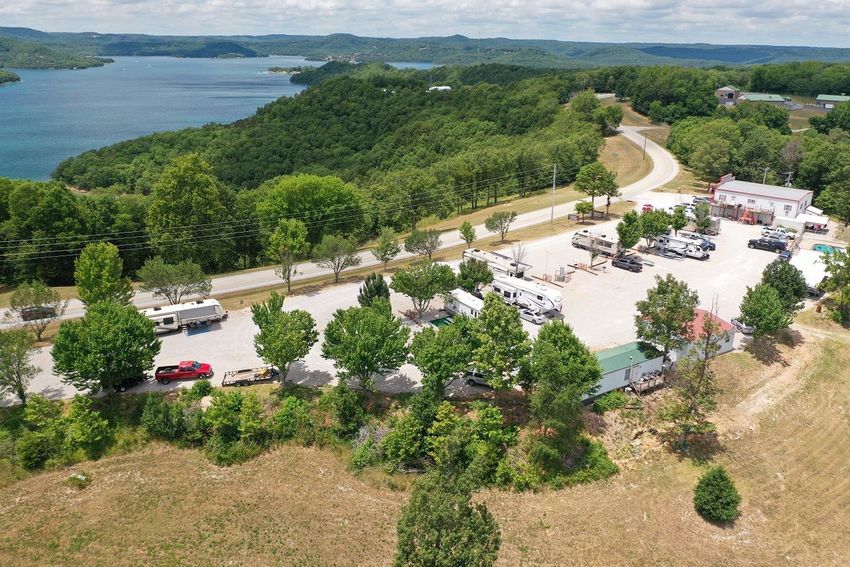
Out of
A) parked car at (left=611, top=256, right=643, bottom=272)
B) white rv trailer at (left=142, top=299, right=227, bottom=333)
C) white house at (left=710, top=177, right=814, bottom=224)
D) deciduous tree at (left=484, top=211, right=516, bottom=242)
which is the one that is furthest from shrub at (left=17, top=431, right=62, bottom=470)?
Answer: white house at (left=710, top=177, right=814, bottom=224)

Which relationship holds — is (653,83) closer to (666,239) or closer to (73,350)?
(666,239)

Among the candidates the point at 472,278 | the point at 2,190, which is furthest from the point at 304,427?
the point at 2,190

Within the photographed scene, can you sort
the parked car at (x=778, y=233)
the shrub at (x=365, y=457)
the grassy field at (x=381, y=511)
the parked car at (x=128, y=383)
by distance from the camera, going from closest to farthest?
the grassy field at (x=381, y=511) < the shrub at (x=365, y=457) < the parked car at (x=128, y=383) < the parked car at (x=778, y=233)

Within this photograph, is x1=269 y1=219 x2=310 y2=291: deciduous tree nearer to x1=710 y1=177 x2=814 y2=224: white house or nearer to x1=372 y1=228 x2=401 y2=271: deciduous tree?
x1=372 y1=228 x2=401 y2=271: deciduous tree

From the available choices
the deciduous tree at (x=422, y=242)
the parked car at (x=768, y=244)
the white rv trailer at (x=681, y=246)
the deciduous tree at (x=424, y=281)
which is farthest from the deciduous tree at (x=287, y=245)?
the parked car at (x=768, y=244)

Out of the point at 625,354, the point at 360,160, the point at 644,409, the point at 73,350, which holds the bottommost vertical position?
the point at 360,160

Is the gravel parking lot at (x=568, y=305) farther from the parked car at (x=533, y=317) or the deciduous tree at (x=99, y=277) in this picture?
the deciduous tree at (x=99, y=277)
